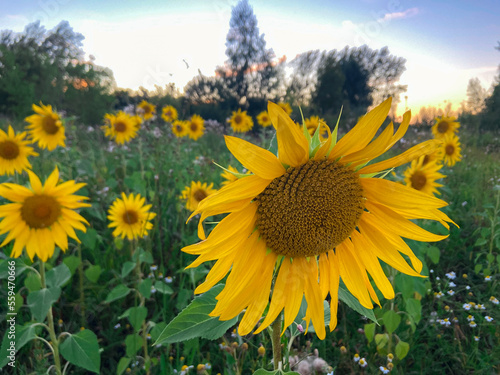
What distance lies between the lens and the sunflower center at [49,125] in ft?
13.4

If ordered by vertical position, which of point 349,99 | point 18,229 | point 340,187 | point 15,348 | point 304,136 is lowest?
point 15,348

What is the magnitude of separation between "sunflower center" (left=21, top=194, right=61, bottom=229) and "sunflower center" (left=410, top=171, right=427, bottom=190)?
120 inches

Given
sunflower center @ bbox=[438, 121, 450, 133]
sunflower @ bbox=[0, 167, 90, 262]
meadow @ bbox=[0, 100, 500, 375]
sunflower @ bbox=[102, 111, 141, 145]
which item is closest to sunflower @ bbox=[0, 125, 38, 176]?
meadow @ bbox=[0, 100, 500, 375]

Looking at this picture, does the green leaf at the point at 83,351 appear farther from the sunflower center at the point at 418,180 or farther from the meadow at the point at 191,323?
the sunflower center at the point at 418,180

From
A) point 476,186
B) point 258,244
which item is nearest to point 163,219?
point 258,244

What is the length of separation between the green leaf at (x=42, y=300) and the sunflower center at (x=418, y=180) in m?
3.06

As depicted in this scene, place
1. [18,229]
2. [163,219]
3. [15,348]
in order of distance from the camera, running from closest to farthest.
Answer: [15,348], [18,229], [163,219]

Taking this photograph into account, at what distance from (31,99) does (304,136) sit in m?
22.7

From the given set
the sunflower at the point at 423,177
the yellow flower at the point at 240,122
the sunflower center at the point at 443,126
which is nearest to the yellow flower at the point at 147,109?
the yellow flower at the point at 240,122

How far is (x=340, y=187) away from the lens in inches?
38.3

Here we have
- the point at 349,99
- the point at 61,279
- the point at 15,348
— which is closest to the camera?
the point at 15,348

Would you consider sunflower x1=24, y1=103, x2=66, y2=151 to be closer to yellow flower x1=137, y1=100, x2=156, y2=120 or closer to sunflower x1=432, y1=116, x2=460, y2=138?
yellow flower x1=137, y1=100, x2=156, y2=120

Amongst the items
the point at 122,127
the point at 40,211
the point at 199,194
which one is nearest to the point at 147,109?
the point at 122,127

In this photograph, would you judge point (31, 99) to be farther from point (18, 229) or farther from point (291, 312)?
point (291, 312)
